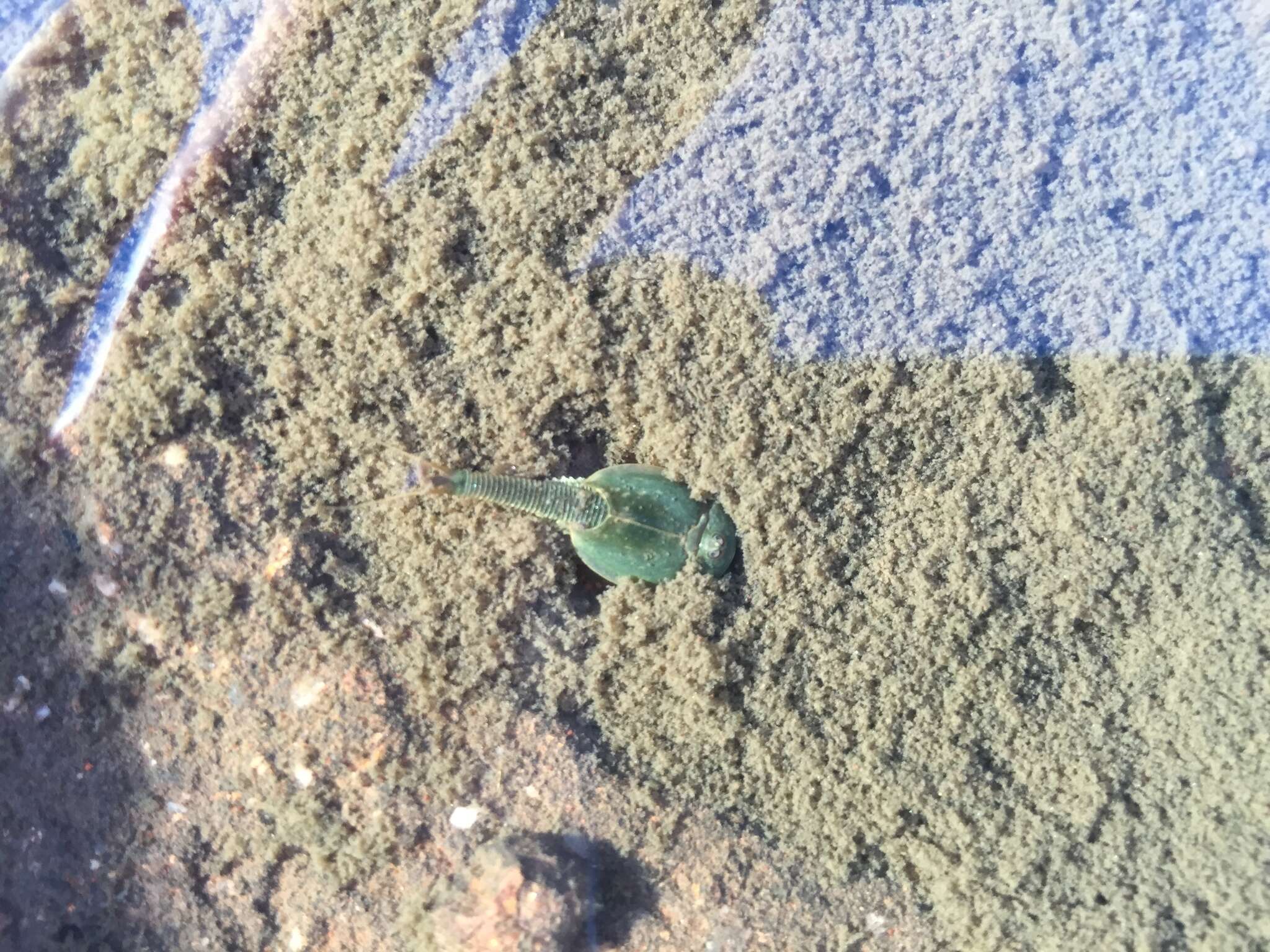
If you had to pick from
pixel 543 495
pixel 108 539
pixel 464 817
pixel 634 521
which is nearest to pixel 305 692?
pixel 464 817

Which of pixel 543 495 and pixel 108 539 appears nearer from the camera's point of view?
pixel 543 495

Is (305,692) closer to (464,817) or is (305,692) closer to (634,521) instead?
(464,817)

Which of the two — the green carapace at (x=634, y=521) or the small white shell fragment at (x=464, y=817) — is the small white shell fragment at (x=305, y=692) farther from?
the green carapace at (x=634, y=521)

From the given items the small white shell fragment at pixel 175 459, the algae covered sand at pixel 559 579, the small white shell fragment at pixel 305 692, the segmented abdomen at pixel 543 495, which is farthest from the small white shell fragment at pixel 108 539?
the segmented abdomen at pixel 543 495

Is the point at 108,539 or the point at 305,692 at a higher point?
the point at 108,539

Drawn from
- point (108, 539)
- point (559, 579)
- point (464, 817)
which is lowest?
point (464, 817)

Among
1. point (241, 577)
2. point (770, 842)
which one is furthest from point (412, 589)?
point (770, 842)
